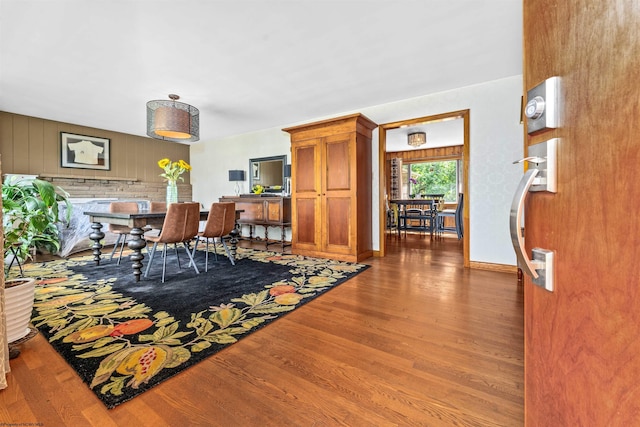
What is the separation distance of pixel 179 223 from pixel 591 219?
10.3 ft

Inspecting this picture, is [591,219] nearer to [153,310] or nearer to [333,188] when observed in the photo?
[153,310]

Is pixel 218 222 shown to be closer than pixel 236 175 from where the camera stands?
Yes

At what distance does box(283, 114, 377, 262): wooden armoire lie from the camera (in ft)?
12.6

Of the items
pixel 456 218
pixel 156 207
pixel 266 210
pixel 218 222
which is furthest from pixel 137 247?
pixel 456 218

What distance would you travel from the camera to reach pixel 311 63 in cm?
306

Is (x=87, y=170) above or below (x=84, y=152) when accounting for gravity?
below

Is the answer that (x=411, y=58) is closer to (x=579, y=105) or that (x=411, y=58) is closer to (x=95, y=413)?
(x=579, y=105)

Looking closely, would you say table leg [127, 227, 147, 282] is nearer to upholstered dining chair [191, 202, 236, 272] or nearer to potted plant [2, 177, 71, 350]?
upholstered dining chair [191, 202, 236, 272]

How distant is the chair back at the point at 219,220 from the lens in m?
3.37

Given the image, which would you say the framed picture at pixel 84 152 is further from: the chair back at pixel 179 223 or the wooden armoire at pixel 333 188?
the wooden armoire at pixel 333 188

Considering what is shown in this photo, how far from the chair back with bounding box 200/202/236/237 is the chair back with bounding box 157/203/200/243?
9.3 inches

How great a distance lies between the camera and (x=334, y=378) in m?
1.34

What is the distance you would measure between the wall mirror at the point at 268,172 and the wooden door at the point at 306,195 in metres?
1.38

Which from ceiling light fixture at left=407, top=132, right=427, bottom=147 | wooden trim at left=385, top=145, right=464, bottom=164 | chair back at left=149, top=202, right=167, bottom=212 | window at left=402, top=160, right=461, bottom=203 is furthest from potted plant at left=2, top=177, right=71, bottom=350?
window at left=402, top=160, right=461, bottom=203
